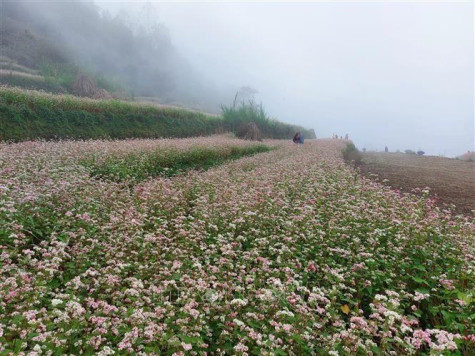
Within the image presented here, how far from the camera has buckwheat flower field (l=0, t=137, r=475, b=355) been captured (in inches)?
116

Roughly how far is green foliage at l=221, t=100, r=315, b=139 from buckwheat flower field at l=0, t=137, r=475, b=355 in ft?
100

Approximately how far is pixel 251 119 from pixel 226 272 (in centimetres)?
3833

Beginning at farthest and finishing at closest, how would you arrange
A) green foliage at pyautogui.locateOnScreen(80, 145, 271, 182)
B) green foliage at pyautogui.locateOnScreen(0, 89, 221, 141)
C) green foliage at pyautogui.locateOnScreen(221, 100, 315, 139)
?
green foliage at pyautogui.locateOnScreen(221, 100, 315, 139)
green foliage at pyautogui.locateOnScreen(0, 89, 221, 141)
green foliage at pyautogui.locateOnScreen(80, 145, 271, 182)

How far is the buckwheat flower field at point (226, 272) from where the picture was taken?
295 cm

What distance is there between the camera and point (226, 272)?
179 inches

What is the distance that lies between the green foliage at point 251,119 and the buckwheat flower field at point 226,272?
100 feet

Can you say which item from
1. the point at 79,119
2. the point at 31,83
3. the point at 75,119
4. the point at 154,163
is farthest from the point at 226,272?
the point at 31,83

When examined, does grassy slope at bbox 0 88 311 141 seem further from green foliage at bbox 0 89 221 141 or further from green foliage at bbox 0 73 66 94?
green foliage at bbox 0 73 66 94

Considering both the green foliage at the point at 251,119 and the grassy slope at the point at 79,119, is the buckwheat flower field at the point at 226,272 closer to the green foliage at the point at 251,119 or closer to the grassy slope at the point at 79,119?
the grassy slope at the point at 79,119

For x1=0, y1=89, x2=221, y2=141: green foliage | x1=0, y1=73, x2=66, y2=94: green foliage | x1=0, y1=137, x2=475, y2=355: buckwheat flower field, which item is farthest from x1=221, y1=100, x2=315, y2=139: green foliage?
x1=0, y1=137, x2=475, y2=355: buckwheat flower field

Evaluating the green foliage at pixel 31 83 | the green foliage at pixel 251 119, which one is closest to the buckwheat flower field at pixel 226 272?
the green foliage at pixel 31 83

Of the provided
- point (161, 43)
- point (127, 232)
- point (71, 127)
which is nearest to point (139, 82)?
point (161, 43)

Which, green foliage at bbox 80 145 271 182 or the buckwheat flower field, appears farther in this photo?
green foliage at bbox 80 145 271 182

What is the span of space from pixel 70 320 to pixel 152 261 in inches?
73.8
